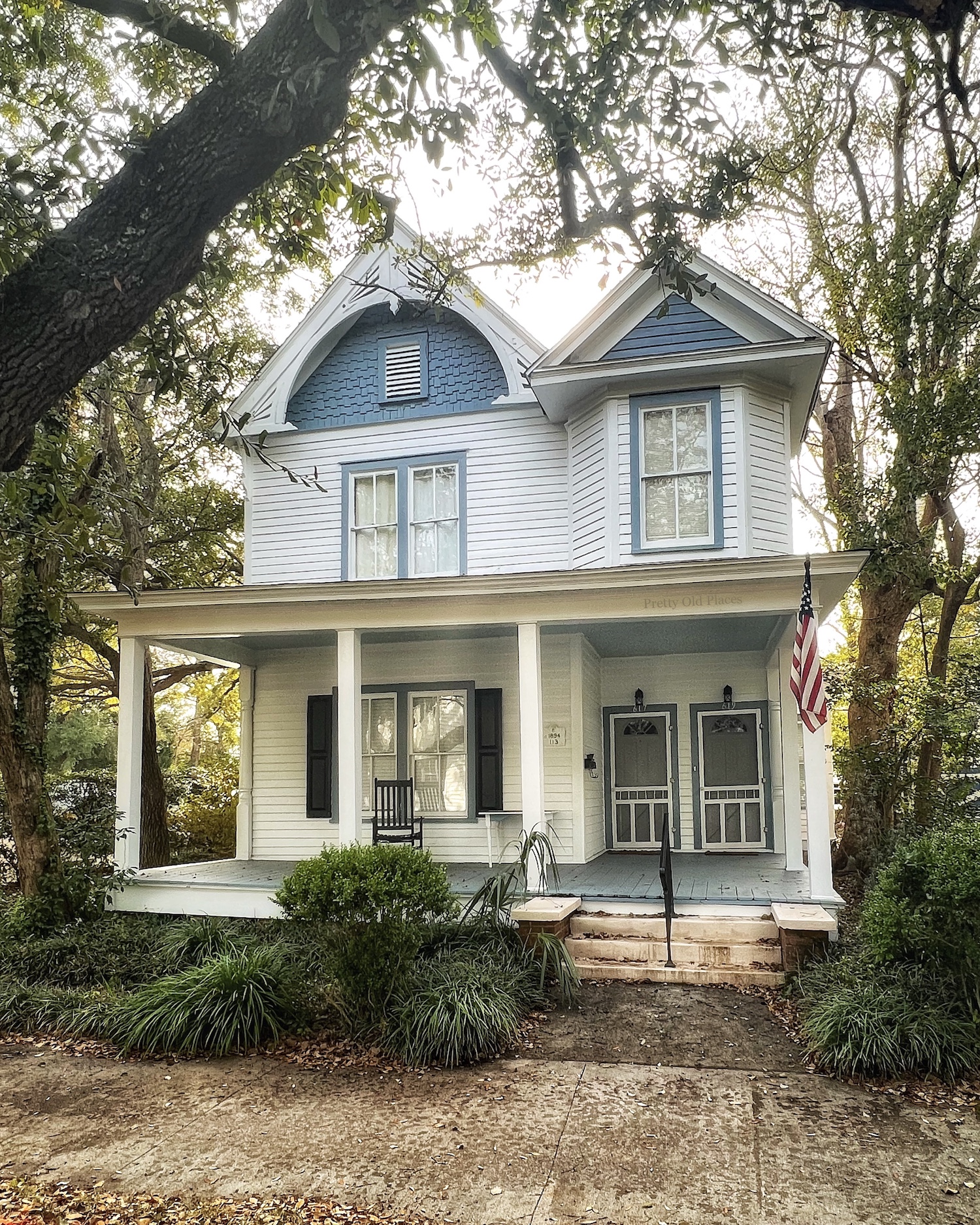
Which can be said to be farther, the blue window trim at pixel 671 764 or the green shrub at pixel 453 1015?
the blue window trim at pixel 671 764

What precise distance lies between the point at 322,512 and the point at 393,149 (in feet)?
20.2

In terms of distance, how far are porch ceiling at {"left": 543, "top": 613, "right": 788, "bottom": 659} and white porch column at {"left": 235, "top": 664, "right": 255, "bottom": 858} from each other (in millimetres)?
4216

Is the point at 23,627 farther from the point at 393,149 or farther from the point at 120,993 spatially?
the point at 393,149

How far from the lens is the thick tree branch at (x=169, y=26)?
3.64 metres

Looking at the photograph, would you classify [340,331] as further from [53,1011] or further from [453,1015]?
[453,1015]

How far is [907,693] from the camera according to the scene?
1264cm

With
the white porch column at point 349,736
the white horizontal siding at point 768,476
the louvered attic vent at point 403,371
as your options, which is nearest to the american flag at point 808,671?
the white horizontal siding at point 768,476

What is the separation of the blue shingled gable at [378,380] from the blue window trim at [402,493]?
0.56 meters

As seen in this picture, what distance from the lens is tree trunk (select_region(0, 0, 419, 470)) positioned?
3094mm

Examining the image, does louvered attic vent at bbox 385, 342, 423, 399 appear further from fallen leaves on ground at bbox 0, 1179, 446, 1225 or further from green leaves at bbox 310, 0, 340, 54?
fallen leaves on ground at bbox 0, 1179, 446, 1225

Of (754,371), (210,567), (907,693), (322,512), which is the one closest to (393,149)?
(754,371)

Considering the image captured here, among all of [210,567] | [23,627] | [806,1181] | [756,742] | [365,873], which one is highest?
[210,567]

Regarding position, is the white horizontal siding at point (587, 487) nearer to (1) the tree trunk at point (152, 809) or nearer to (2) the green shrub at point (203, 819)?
(1) the tree trunk at point (152, 809)

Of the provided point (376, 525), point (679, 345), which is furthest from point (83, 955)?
point (679, 345)
